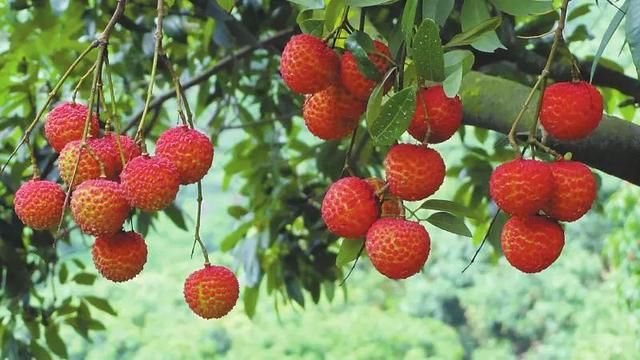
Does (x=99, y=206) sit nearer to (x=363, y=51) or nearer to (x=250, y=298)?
(x=363, y=51)

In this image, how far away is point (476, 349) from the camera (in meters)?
4.14

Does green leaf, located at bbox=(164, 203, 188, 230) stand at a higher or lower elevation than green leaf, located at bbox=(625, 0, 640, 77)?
lower

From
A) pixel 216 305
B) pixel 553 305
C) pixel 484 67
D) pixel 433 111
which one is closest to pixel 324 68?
pixel 433 111

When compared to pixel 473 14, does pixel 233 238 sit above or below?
below

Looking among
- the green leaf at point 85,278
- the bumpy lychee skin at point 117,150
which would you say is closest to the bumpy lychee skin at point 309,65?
the bumpy lychee skin at point 117,150

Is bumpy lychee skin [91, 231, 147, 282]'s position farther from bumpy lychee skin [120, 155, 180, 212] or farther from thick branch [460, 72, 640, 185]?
thick branch [460, 72, 640, 185]

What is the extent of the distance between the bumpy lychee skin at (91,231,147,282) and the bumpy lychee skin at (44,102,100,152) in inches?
2.5

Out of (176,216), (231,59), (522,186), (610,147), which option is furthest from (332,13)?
(176,216)

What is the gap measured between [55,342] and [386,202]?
1.07 meters

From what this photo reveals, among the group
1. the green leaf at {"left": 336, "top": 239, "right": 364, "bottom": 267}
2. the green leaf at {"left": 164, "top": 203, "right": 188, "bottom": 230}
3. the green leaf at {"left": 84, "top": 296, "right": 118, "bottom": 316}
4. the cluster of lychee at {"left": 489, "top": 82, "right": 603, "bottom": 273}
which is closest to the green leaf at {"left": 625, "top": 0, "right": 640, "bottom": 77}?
the cluster of lychee at {"left": 489, "top": 82, "right": 603, "bottom": 273}

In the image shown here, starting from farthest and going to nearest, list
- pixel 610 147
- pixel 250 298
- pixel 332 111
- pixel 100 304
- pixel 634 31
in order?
1. pixel 250 298
2. pixel 100 304
3. pixel 610 147
4. pixel 332 111
5. pixel 634 31

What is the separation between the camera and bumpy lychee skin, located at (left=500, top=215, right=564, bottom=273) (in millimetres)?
590

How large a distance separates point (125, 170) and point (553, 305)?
11.8 ft

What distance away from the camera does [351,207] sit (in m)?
0.58
